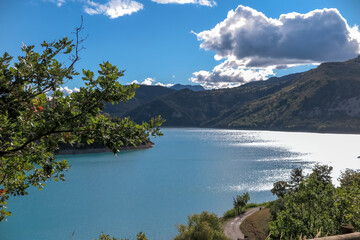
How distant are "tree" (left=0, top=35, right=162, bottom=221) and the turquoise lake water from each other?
53523 millimetres

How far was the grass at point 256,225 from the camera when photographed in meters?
52.7

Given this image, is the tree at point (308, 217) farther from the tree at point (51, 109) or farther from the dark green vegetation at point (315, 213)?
the tree at point (51, 109)

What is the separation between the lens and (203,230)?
44.5m

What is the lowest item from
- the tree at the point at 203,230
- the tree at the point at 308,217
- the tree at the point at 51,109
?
the tree at the point at 203,230

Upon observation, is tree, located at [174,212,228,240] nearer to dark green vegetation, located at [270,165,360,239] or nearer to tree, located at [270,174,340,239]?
tree, located at [270,174,340,239]

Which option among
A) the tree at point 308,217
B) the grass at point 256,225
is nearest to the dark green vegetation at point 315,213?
the tree at point 308,217

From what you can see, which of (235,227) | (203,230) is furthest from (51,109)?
(235,227)

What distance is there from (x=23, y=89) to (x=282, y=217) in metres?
25.5

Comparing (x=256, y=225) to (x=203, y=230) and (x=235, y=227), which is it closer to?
(x=235, y=227)

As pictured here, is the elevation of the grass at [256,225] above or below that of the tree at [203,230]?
below

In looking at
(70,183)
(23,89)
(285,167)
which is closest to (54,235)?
(70,183)

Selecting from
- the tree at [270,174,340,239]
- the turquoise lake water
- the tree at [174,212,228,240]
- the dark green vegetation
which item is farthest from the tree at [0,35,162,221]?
the turquoise lake water

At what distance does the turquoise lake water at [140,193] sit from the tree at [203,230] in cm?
1089

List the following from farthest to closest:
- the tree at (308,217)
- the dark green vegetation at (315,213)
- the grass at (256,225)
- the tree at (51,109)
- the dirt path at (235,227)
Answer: the dirt path at (235,227)
the grass at (256,225)
the tree at (308,217)
the dark green vegetation at (315,213)
the tree at (51,109)
